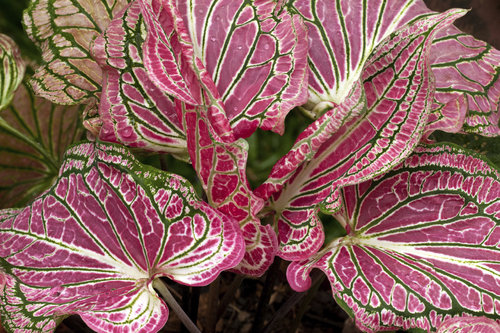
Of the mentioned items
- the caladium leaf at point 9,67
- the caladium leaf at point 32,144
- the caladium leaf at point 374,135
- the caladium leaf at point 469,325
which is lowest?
the caladium leaf at point 32,144

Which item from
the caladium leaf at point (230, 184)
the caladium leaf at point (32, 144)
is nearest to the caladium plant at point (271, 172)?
the caladium leaf at point (230, 184)

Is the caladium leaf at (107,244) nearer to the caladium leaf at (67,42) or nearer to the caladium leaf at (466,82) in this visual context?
the caladium leaf at (67,42)

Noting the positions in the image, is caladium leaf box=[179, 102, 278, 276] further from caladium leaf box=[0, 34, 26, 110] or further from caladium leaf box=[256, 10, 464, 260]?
caladium leaf box=[0, 34, 26, 110]

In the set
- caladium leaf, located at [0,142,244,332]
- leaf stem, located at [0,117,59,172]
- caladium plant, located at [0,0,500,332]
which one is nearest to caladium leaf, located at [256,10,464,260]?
caladium plant, located at [0,0,500,332]

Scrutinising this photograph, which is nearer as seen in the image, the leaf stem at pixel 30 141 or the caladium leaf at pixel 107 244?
the caladium leaf at pixel 107 244

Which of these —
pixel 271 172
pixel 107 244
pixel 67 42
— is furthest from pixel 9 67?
pixel 271 172

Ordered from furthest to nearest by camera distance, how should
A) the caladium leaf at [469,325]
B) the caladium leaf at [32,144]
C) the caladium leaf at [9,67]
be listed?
1. the caladium leaf at [32,144]
2. the caladium leaf at [9,67]
3. the caladium leaf at [469,325]

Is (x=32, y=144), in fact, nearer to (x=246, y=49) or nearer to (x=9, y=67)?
(x=9, y=67)
